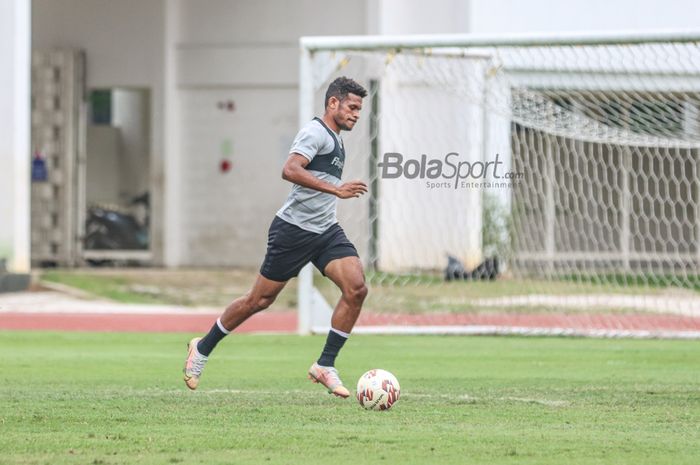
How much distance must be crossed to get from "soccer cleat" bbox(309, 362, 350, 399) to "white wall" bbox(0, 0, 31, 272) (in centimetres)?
1288

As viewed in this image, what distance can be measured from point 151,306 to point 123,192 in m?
9.15

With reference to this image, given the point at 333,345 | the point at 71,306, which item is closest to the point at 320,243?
the point at 333,345

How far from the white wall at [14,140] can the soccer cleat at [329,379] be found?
12.9 m

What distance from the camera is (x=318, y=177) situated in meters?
9.75

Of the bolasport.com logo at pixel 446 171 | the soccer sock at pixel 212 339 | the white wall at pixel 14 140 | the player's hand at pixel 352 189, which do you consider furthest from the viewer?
the white wall at pixel 14 140

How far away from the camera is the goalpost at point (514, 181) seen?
1627cm

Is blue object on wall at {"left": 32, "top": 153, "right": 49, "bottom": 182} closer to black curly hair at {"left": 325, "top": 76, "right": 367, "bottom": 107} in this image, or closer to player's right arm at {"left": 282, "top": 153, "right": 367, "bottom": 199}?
black curly hair at {"left": 325, "top": 76, "right": 367, "bottom": 107}

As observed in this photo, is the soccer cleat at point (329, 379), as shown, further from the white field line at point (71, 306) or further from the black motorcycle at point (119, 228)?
the black motorcycle at point (119, 228)

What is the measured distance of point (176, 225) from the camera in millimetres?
28453

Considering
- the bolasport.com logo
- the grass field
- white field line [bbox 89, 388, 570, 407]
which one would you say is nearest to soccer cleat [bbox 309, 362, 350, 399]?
white field line [bbox 89, 388, 570, 407]

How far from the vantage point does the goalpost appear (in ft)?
53.4

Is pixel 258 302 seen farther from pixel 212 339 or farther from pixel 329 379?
pixel 329 379

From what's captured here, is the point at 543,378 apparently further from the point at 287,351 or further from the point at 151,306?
the point at 151,306

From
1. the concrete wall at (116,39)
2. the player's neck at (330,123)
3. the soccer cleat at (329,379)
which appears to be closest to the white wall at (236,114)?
the concrete wall at (116,39)
